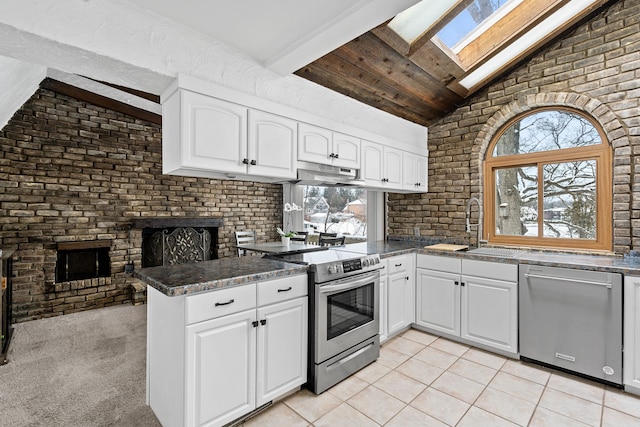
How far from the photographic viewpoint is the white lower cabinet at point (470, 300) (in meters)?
2.74

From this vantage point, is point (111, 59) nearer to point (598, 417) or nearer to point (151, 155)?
point (151, 155)

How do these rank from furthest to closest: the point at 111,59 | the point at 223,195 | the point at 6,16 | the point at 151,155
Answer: the point at 223,195 → the point at 151,155 → the point at 111,59 → the point at 6,16

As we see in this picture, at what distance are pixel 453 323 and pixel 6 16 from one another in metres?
3.77

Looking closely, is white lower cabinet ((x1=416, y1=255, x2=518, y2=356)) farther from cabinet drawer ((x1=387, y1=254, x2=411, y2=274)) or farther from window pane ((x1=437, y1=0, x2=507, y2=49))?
window pane ((x1=437, y1=0, x2=507, y2=49))

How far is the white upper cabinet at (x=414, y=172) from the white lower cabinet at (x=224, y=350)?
6.87 feet

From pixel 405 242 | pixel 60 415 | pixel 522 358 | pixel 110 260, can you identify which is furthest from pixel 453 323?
pixel 110 260

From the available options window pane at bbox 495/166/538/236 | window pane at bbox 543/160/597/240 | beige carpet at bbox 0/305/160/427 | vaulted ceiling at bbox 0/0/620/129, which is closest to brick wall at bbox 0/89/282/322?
beige carpet at bbox 0/305/160/427

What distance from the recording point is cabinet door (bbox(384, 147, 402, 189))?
3492 millimetres

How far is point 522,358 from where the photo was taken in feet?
8.84

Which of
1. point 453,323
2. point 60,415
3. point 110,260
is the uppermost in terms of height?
point 110,260

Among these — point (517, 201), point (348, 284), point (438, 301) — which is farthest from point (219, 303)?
point (517, 201)

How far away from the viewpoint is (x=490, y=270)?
2822 millimetres

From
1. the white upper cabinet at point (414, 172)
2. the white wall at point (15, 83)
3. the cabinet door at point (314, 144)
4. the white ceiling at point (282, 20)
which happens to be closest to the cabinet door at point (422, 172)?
the white upper cabinet at point (414, 172)

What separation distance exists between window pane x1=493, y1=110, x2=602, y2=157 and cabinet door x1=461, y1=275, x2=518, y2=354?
60.6 inches
